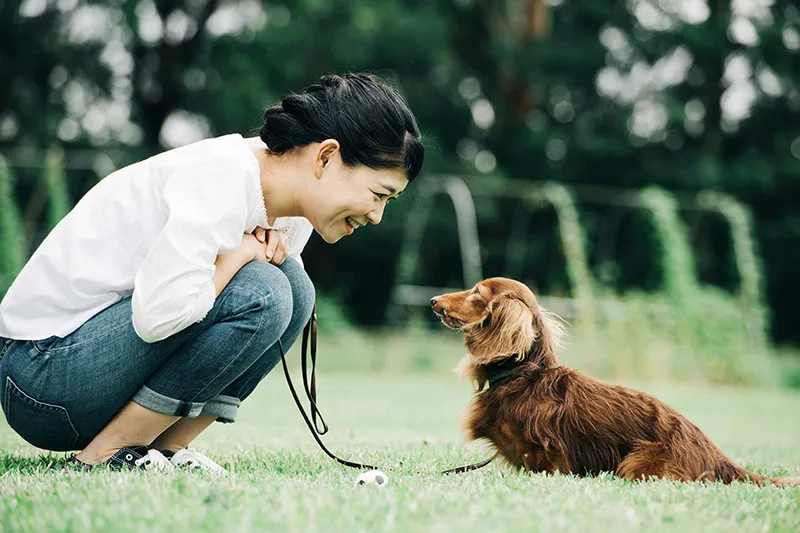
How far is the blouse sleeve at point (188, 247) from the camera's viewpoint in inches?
99.8

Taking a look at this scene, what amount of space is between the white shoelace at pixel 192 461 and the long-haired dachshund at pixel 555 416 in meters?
0.98

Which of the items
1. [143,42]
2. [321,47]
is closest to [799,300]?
[321,47]

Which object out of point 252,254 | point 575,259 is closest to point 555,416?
point 252,254

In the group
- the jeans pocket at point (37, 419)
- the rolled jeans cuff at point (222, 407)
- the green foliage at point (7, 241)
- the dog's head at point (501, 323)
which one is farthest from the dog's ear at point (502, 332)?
the green foliage at point (7, 241)

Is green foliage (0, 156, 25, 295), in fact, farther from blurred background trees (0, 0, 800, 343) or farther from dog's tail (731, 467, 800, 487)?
dog's tail (731, 467, 800, 487)

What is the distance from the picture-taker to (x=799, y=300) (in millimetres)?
19016

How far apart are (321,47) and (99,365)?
14.7 meters

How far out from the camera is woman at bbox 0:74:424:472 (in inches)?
108

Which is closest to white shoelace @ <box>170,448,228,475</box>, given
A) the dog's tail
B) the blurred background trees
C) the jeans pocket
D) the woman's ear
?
the jeans pocket

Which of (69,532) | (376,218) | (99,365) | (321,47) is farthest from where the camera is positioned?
(321,47)

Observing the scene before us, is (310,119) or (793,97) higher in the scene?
(793,97)

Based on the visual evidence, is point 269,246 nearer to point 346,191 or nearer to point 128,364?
point 346,191

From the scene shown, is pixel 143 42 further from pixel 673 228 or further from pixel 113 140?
pixel 673 228

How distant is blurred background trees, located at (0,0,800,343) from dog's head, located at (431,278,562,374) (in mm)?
12605
